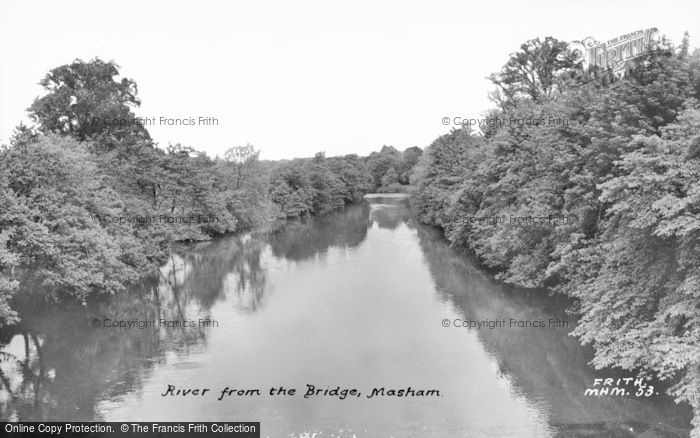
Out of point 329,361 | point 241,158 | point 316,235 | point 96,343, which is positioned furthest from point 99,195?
point 241,158

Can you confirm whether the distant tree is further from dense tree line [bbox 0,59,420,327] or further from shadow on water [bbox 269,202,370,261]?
shadow on water [bbox 269,202,370,261]

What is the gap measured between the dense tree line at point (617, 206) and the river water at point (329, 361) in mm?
1831

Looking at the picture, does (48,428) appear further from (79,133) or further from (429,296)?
(79,133)

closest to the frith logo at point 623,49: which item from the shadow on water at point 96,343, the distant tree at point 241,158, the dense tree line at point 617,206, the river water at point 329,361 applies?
the dense tree line at point 617,206

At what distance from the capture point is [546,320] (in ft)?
89.0

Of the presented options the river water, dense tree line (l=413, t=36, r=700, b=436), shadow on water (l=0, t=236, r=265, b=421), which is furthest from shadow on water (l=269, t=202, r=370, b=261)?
dense tree line (l=413, t=36, r=700, b=436)

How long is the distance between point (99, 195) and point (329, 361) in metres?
18.8

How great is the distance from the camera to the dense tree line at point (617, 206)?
623 inches

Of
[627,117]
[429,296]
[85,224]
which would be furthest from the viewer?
[429,296]

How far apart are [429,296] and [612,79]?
15125 mm

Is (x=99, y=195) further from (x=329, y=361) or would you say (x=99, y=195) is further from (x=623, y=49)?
(x=623, y=49)

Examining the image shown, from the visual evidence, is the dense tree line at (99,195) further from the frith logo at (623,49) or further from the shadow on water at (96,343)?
the frith logo at (623,49)

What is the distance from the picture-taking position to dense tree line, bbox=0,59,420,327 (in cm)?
2672

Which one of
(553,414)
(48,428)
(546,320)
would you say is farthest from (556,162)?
→ (48,428)
